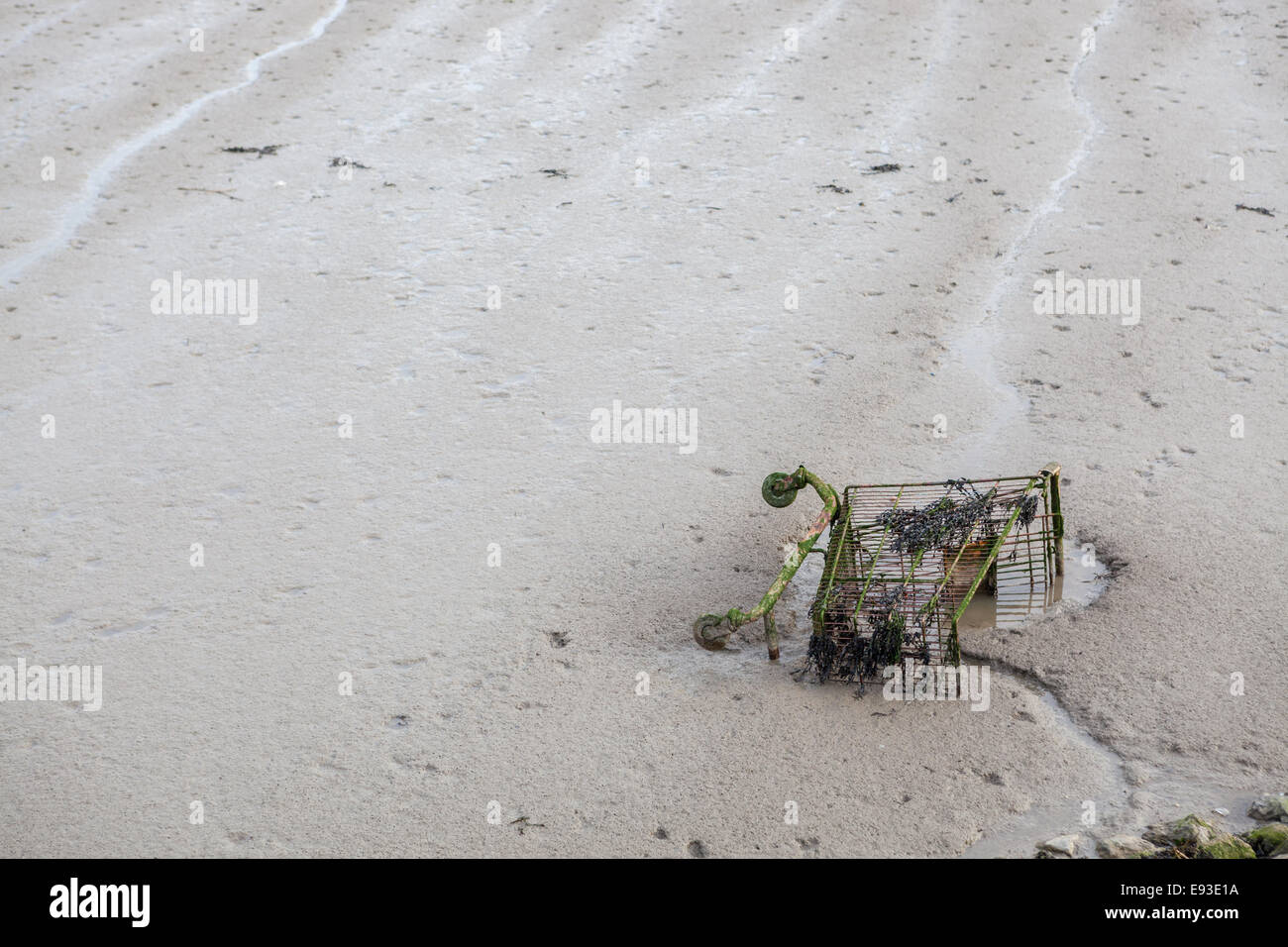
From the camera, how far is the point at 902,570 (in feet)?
16.5

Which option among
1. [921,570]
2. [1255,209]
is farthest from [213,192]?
[1255,209]

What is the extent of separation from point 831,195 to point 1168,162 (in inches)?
114

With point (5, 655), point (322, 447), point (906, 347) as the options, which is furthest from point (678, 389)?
point (5, 655)

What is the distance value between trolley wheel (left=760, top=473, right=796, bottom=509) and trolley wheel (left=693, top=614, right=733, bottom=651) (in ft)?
1.81

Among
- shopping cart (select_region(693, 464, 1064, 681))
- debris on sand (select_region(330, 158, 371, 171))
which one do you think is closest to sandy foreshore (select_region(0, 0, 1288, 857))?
debris on sand (select_region(330, 158, 371, 171))

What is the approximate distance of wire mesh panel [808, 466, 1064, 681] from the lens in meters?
4.89

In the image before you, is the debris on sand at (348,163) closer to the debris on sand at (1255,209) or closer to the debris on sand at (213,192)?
the debris on sand at (213,192)

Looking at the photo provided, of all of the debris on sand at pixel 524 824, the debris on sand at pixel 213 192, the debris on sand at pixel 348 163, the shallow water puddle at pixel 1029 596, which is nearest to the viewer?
the debris on sand at pixel 524 824

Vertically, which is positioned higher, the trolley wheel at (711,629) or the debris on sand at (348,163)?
the debris on sand at (348,163)

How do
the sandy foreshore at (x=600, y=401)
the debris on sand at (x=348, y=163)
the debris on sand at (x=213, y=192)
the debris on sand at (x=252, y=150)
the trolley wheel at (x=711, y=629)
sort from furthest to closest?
the debris on sand at (x=252, y=150) < the debris on sand at (x=348, y=163) < the debris on sand at (x=213, y=192) < the trolley wheel at (x=711, y=629) < the sandy foreshore at (x=600, y=401)

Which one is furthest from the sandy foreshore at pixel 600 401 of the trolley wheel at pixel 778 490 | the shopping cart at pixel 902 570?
the trolley wheel at pixel 778 490

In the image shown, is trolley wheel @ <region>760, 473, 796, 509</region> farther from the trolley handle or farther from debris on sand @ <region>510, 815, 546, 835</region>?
debris on sand @ <region>510, 815, 546, 835</region>

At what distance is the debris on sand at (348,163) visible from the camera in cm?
1023

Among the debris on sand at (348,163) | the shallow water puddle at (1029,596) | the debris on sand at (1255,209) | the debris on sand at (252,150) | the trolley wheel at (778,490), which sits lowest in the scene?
the shallow water puddle at (1029,596)
